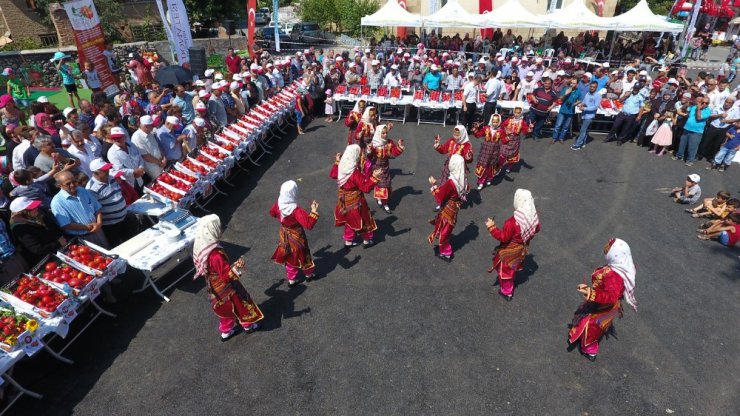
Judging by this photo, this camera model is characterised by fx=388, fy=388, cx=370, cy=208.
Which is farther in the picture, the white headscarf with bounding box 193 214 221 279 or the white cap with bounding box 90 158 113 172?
the white cap with bounding box 90 158 113 172

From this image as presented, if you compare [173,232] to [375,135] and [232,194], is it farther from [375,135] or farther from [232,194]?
[375,135]

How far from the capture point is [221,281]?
16.3 feet

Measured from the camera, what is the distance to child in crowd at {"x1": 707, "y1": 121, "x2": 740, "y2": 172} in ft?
33.7

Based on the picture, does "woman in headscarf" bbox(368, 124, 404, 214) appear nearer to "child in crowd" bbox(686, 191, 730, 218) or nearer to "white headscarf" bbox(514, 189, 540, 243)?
"white headscarf" bbox(514, 189, 540, 243)

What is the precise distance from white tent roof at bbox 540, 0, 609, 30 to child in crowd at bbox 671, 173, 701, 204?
12.9 metres

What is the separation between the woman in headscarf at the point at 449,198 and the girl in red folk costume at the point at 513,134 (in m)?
3.40

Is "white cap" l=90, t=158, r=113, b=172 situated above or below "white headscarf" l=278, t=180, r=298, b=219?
above

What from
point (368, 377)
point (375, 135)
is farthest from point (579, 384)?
point (375, 135)

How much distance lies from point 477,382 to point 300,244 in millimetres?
3183

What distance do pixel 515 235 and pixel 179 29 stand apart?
1507 centimetres

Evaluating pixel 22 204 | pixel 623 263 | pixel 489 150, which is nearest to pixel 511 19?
pixel 489 150

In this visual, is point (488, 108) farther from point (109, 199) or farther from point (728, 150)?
point (109, 199)

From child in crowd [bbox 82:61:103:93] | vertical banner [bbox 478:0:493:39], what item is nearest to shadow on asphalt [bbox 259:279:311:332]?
child in crowd [bbox 82:61:103:93]

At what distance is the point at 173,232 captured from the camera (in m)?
6.25
